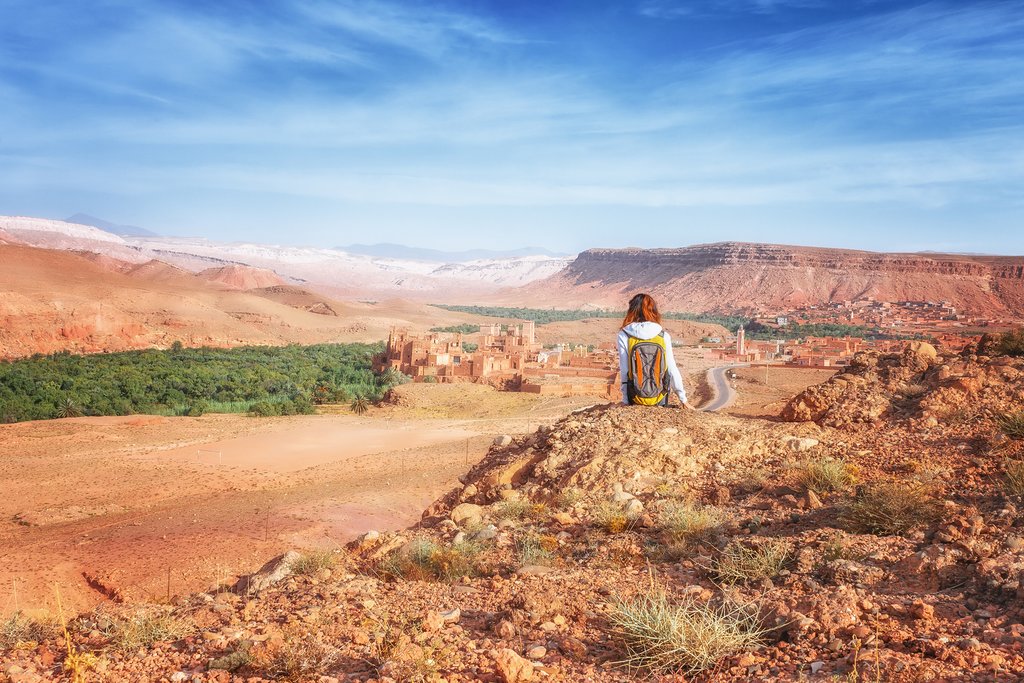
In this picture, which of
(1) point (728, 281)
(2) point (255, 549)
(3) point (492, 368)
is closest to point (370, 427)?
(3) point (492, 368)

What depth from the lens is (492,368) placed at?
1478 inches

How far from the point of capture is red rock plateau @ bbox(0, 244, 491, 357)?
171 ft

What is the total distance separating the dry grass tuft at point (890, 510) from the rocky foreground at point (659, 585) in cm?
1

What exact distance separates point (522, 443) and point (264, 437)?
16.0 metres

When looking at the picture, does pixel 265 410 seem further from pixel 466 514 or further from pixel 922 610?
pixel 922 610

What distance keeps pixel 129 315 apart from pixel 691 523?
2542 inches

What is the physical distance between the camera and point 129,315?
6144 centimetres

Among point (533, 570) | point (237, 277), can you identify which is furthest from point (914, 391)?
point (237, 277)

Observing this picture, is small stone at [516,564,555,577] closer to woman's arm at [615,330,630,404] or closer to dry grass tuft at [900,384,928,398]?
woman's arm at [615,330,630,404]

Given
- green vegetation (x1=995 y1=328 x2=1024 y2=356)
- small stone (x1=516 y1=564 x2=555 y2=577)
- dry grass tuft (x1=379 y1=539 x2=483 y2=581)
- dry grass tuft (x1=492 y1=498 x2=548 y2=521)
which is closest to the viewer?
small stone (x1=516 y1=564 x2=555 y2=577)

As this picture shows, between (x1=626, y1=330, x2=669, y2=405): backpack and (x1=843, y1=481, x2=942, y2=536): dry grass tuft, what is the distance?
7.33 ft

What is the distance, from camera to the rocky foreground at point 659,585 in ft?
11.6

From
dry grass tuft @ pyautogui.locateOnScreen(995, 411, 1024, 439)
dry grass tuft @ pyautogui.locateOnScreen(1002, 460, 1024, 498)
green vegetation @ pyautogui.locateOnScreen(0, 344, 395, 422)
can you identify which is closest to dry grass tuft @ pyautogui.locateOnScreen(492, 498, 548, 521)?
A: dry grass tuft @ pyautogui.locateOnScreen(1002, 460, 1024, 498)

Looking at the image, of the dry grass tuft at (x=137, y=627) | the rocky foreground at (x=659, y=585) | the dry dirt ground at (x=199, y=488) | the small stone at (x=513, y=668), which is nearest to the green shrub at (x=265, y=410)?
the dry dirt ground at (x=199, y=488)
